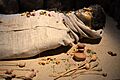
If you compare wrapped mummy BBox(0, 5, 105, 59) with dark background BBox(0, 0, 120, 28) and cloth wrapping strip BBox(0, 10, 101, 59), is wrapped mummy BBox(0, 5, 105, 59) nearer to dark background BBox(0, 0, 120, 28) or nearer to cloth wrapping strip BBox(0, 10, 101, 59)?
cloth wrapping strip BBox(0, 10, 101, 59)

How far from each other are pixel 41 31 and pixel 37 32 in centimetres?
4

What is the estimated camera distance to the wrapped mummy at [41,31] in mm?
2170

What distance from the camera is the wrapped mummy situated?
7.12 ft

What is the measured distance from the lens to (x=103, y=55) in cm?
229

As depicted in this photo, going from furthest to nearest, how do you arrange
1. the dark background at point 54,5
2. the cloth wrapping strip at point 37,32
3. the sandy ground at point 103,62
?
the dark background at point 54,5
the cloth wrapping strip at point 37,32
the sandy ground at point 103,62

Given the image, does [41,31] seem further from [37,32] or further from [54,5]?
[54,5]

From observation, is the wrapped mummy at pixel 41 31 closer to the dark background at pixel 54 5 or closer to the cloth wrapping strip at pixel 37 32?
the cloth wrapping strip at pixel 37 32

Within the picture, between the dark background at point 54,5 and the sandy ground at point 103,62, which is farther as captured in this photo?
the dark background at point 54,5

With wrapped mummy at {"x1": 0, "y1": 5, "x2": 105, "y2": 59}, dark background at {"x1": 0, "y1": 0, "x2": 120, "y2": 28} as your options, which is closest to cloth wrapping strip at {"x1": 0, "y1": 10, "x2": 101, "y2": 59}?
wrapped mummy at {"x1": 0, "y1": 5, "x2": 105, "y2": 59}

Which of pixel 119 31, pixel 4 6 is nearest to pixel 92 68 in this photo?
pixel 119 31

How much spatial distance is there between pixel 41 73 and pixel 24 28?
56 centimetres

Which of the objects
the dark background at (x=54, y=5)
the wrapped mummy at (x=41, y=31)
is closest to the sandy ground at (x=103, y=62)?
the wrapped mummy at (x=41, y=31)

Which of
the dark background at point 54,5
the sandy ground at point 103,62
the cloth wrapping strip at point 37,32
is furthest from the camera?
the dark background at point 54,5

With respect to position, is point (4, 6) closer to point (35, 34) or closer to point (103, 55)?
point (35, 34)
